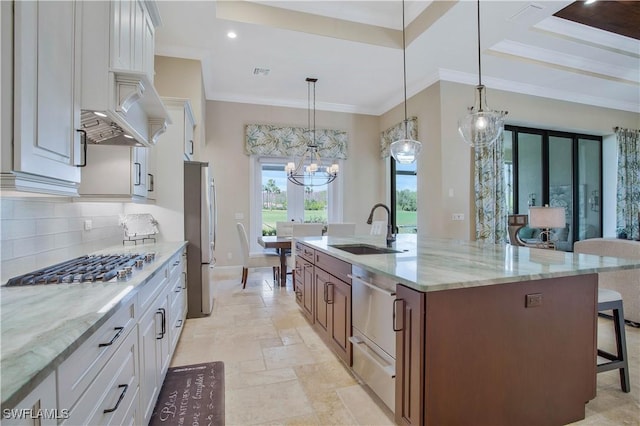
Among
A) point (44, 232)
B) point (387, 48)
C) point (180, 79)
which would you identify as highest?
point (387, 48)

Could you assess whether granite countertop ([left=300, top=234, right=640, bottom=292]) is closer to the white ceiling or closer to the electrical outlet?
the electrical outlet

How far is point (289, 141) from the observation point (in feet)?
20.6

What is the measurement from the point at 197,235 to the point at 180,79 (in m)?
2.31

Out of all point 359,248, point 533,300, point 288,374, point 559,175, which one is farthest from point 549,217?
point 559,175

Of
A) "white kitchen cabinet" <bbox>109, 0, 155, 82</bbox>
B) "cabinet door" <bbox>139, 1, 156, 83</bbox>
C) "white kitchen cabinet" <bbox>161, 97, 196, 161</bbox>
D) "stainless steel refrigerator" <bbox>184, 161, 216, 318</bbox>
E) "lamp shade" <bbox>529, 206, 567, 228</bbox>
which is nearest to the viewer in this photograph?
"white kitchen cabinet" <bbox>109, 0, 155, 82</bbox>

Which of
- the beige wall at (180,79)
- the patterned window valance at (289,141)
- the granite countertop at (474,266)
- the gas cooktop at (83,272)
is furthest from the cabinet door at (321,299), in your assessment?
the patterned window valance at (289,141)

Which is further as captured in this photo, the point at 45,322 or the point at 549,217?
the point at 549,217

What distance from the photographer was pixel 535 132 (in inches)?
234

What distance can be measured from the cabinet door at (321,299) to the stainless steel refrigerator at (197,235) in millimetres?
1318

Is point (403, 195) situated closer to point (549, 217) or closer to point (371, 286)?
point (549, 217)

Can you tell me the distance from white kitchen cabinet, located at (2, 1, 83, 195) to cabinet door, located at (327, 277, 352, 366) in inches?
67.2

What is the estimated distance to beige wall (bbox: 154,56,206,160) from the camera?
13.6 feet

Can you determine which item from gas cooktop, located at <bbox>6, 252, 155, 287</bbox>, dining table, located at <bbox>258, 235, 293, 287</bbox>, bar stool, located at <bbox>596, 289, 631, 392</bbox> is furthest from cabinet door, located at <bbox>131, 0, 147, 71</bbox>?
bar stool, located at <bbox>596, 289, 631, 392</bbox>

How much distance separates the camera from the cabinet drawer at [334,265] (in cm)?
221
